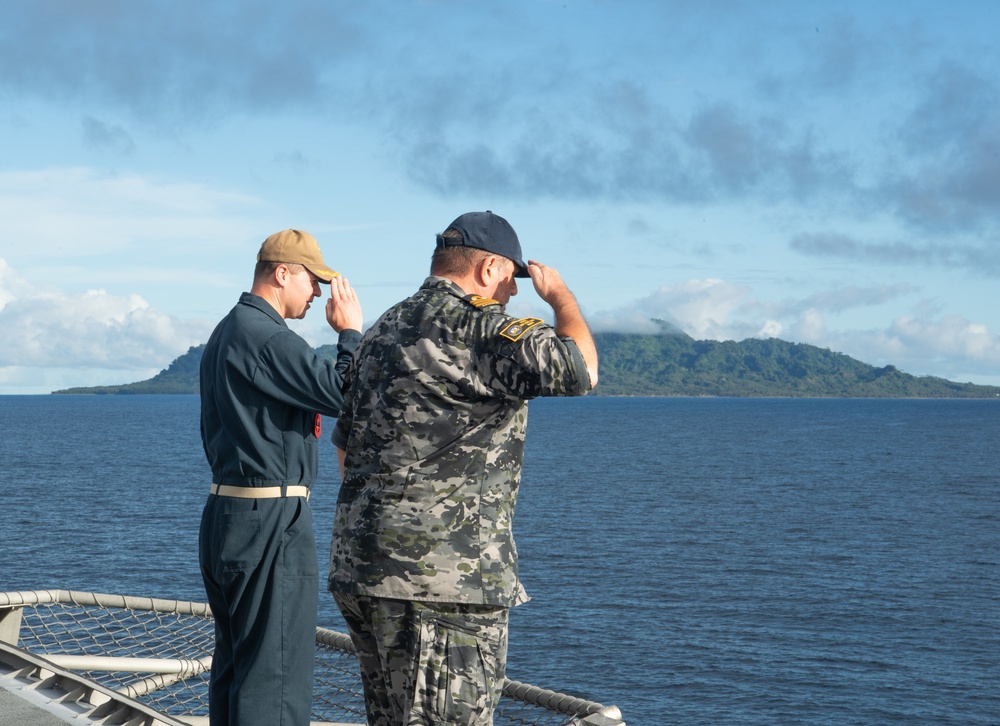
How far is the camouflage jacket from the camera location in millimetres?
3283

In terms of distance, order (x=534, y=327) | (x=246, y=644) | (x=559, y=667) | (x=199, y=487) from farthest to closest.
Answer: (x=199, y=487) < (x=559, y=667) < (x=246, y=644) < (x=534, y=327)

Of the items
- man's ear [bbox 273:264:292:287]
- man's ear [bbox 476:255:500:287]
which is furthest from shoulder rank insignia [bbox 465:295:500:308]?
man's ear [bbox 273:264:292:287]

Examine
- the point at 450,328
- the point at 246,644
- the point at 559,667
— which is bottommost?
the point at 559,667

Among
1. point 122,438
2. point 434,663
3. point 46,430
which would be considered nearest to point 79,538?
point 434,663

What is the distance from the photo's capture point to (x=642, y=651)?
1347 inches

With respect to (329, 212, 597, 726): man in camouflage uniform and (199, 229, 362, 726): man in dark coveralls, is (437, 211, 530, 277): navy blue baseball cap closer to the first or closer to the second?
(329, 212, 597, 726): man in camouflage uniform

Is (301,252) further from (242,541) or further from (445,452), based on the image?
(445,452)

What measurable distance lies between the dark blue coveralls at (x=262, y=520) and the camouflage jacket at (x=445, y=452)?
2.52ft

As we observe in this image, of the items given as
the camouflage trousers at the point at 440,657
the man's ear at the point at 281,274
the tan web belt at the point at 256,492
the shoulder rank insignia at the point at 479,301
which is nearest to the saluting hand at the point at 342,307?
the man's ear at the point at 281,274

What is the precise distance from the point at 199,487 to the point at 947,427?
418ft

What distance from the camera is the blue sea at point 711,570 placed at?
31.1 metres

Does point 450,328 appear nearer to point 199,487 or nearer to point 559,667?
point 559,667

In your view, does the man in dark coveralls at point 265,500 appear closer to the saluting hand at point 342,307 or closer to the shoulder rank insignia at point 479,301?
the saluting hand at point 342,307

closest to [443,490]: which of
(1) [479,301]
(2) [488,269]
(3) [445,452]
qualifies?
(3) [445,452]
